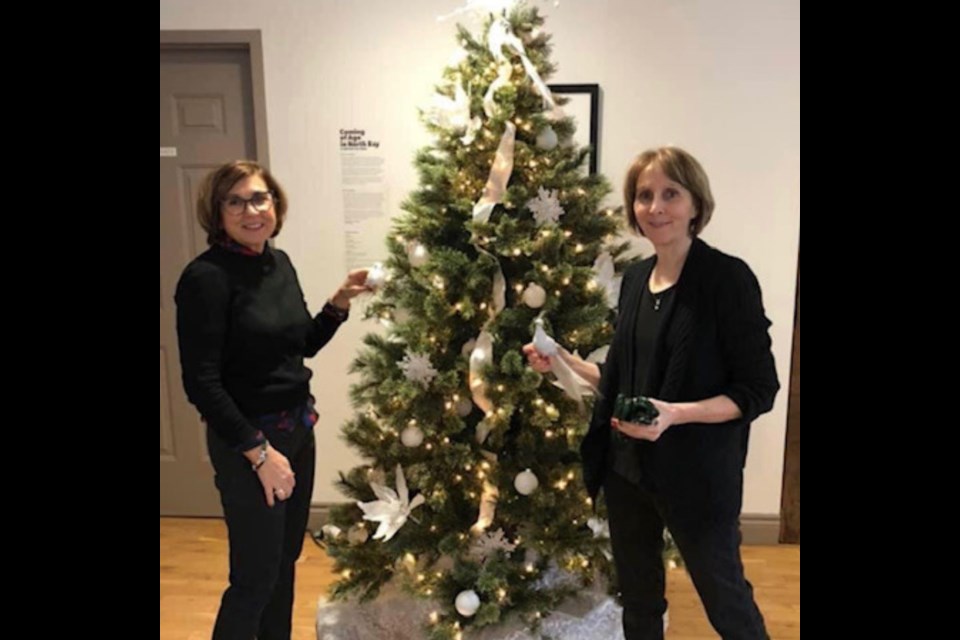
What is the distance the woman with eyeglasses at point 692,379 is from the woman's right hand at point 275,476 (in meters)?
0.72

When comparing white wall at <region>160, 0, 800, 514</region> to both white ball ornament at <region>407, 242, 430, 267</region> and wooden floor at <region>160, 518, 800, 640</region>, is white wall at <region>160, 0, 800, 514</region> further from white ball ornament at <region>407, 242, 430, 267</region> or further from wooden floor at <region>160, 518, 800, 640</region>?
wooden floor at <region>160, 518, 800, 640</region>

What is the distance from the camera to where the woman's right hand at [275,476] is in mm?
1497

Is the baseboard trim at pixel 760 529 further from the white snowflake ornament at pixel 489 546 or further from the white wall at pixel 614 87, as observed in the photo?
the white snowflake ornament at pixel 489 546

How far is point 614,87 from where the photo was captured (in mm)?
2482

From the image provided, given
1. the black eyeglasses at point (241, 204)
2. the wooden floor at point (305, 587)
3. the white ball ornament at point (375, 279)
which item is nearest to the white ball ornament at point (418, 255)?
the white ball ornament at point (375, 279)

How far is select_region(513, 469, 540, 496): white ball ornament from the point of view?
6.26 ft

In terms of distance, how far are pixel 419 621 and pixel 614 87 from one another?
189cm

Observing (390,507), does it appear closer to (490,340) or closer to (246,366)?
(490,340)

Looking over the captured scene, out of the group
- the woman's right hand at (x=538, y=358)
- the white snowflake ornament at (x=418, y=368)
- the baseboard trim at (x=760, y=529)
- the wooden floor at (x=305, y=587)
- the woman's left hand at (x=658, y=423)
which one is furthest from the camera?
the baseboard trim at (x=760, y=529)

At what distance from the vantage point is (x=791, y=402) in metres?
2.68
